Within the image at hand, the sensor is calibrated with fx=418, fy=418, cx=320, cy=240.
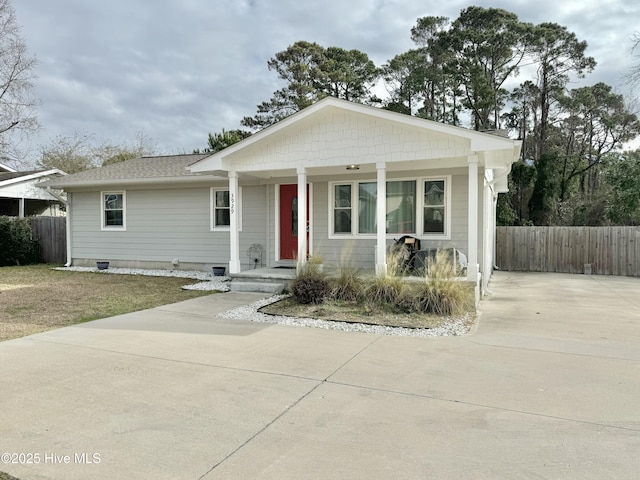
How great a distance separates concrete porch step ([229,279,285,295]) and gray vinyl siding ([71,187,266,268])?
2.43 m

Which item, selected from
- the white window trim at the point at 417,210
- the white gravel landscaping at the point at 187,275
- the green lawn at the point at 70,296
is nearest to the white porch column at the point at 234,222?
the white gravel landscaping at the point at 187,275

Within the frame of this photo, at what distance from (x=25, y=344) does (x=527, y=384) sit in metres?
6.03

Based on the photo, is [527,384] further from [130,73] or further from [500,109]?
[500,109]

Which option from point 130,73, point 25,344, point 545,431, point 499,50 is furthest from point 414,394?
point 499,50

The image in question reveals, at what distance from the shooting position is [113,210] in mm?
14086

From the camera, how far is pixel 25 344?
5.45 m

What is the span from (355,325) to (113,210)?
1088 centimetres

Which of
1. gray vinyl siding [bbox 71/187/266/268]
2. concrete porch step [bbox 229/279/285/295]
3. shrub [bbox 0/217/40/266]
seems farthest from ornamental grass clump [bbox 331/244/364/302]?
shrub [bbox 0/217/40/266]

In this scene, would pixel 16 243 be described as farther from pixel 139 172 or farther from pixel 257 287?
pixel 257 287

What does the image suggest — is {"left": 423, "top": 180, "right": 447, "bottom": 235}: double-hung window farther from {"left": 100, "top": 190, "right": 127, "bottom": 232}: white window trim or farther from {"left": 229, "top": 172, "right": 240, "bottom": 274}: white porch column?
{"left": 100, "top": 190, "right": 127, "bottom": 232}: white window trim

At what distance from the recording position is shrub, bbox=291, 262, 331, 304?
25.5ft

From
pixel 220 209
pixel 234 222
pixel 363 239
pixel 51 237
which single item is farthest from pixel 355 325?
pixel 51 237

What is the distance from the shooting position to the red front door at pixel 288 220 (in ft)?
37.4

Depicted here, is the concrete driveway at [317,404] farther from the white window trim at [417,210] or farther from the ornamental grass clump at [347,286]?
the white window trim at [417,210]
